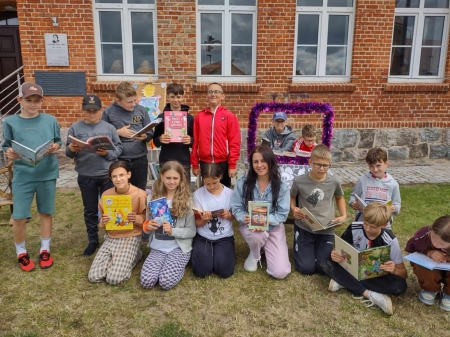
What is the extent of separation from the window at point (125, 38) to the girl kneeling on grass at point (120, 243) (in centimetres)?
455

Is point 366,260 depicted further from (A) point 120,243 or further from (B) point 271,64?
A: (B) point 271,64

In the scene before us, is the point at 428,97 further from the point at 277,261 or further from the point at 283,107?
the point at 277,261

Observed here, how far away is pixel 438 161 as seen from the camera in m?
8.01

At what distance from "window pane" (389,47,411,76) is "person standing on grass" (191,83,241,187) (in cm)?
541

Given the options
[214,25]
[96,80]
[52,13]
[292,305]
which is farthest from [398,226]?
[52,13]

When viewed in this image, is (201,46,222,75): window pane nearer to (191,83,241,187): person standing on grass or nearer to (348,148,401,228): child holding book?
(191,83,241,187): person standing on grass

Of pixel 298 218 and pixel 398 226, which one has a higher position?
Result: pixel 298 218

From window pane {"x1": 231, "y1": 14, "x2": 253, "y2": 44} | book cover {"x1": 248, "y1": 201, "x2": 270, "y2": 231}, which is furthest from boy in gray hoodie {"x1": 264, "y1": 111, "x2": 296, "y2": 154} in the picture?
window pane {"x1": 231, "y1": 14, "x2": 253, "y2": 44}

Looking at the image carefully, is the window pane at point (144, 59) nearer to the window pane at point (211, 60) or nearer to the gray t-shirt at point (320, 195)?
the window pane at point (211, 60)

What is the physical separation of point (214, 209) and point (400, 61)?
6442 millimetres

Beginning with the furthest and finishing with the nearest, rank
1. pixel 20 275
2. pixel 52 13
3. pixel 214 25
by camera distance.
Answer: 1. pixel 214 25
2. pixel 52 13
3. pixel 20 275

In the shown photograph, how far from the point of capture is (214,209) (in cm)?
359

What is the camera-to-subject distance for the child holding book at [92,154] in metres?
3.58

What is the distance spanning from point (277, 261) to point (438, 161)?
6415mm
